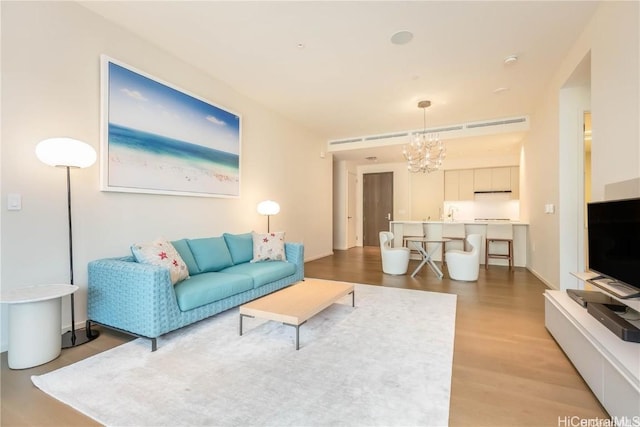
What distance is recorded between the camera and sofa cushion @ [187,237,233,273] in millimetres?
3398

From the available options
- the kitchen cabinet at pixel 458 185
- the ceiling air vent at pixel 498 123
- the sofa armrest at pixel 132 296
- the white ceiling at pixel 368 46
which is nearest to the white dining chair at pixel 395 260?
the white ceiling at pixel 368 46

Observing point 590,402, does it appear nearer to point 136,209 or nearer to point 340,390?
point 340,390

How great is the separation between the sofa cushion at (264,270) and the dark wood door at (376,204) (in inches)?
228

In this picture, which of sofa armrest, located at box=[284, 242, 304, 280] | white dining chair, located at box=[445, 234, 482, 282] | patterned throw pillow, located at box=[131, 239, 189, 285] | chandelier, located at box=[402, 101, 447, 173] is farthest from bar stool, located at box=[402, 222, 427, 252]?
patterned throw pillow, located at box=[131, 239, 189, 285]

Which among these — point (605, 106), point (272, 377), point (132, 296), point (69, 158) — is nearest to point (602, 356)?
point (272, 377)

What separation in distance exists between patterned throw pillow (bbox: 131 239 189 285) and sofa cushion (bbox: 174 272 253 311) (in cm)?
11

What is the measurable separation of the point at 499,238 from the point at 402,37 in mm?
4759

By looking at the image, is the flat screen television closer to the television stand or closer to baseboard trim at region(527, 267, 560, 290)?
the television stand

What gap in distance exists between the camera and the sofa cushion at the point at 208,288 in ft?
8.46

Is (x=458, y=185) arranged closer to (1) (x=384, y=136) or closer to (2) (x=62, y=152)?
(1) (x=384, y=136)

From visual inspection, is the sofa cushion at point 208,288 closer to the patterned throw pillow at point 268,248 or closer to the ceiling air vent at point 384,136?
the patterned throw pillow at point 268,248

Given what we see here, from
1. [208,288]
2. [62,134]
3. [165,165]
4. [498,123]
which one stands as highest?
[498,123]

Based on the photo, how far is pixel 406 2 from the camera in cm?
258

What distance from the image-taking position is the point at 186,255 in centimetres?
329
